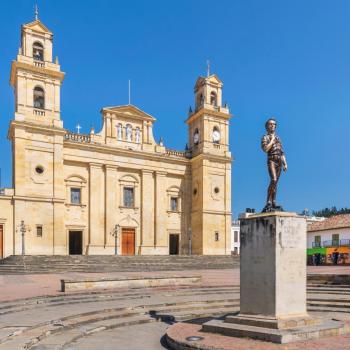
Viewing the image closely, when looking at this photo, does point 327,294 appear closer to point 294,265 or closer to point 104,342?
point 294,265

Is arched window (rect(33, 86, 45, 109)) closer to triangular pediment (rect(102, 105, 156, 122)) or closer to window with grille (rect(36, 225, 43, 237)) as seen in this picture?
triangular pediment (rect(102, 105, 156, 122))

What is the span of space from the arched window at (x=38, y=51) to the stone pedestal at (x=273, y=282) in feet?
102

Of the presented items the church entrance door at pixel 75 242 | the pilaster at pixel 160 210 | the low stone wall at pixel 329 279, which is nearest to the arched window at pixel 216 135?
the pilaster at pixel 160 210

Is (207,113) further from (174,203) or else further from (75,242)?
(75,242)

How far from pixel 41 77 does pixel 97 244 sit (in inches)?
592

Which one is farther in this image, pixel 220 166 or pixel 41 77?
pixel 220 166

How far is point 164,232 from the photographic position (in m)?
40.2

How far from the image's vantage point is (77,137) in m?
37.5

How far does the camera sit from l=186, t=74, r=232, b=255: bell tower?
40.7 metres

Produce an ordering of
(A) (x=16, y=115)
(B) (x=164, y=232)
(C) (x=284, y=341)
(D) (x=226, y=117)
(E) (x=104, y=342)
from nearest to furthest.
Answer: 1. (C) (x=284, y=341)
2. (E) (x=104, y=342)
3. (A) (x=16, y=115)
4. (B) (x=164, y=232)
5. (D) (x=226, y=117)

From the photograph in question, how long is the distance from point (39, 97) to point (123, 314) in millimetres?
27677

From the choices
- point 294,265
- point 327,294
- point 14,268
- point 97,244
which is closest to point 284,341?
point 294,265

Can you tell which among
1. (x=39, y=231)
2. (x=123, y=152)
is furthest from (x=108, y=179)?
(x=39, y=231)

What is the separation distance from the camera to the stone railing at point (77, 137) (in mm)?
36938
